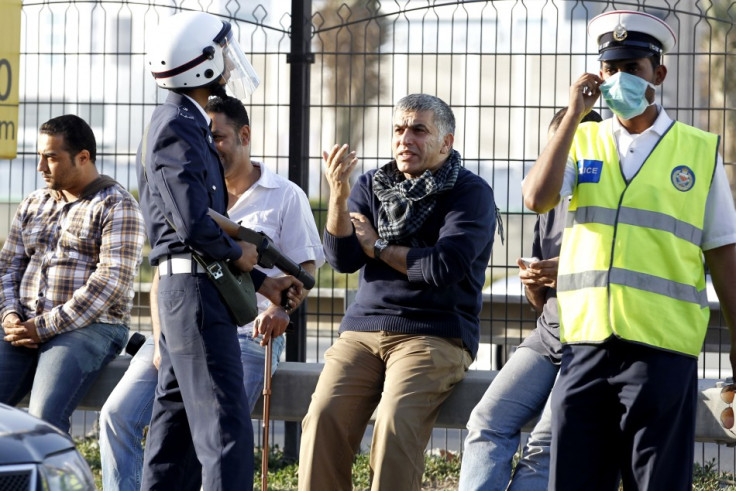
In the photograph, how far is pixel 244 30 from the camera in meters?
7.63

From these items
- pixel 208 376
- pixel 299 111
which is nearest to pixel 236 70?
pixel 208 376

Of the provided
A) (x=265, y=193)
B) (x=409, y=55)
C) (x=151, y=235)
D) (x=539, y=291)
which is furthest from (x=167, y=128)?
(x=409, y=55)

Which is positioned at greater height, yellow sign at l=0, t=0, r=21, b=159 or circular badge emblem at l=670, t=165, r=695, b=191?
yellow sign at l=0, t=0, r=21, b=159

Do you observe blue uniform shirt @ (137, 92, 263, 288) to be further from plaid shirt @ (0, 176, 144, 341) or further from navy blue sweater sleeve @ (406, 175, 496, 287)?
plaid shirt @ (0, 176, 144, 341)

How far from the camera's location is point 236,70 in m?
4.85

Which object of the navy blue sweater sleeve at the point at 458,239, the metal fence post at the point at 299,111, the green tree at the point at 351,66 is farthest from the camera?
the green tree at the point at 351,66

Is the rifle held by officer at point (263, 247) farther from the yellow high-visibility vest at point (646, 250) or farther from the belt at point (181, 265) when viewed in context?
the yellow high-visibility vest at point (646, 250)

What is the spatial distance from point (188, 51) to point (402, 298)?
4.27 ft

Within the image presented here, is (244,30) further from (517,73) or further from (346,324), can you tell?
(346,324)

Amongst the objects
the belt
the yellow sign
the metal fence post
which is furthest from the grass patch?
the belt

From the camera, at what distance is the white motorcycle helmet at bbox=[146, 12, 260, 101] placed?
467 cm

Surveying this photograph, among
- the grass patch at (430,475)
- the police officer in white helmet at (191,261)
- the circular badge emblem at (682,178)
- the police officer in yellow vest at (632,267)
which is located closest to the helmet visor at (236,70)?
the police officer in white helmet at (191,261)

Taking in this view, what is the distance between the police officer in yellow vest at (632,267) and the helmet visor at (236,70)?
1318mm

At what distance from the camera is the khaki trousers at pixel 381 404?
15.7 ft
